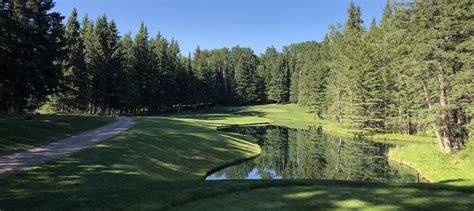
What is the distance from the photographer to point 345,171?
25.7m

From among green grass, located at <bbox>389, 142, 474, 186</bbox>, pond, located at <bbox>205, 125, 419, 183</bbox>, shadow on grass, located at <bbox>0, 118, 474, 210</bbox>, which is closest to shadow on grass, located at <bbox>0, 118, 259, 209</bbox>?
shadow on grass, located at <bbox>0, 118, 474, 210</bbox>

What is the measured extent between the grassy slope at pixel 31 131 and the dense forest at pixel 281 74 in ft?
26.7

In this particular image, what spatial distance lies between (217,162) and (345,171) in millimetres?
10457

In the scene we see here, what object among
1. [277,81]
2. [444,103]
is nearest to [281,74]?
[277,81]

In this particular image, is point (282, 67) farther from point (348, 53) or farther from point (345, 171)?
point (345, 171)

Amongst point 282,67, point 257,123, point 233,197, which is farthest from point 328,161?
point 282,67

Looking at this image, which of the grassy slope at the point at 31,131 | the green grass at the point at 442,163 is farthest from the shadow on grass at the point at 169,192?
the green grass at the point at 442,163

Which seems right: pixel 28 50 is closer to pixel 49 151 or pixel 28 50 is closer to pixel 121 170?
pixel 49 151

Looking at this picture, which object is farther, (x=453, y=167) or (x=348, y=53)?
(x=348, y=53)

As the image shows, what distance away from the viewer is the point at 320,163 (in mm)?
28453

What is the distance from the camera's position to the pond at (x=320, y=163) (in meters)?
23.8

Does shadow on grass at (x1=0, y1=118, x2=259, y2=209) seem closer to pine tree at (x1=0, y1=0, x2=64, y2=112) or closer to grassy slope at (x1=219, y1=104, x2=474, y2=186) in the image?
pine tree at (x1=0, y1=0, x2=64, y2=112)

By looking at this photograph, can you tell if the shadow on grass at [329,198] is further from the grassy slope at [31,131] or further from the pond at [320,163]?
the grassy slope at [31,131]

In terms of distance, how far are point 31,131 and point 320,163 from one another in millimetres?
22768
